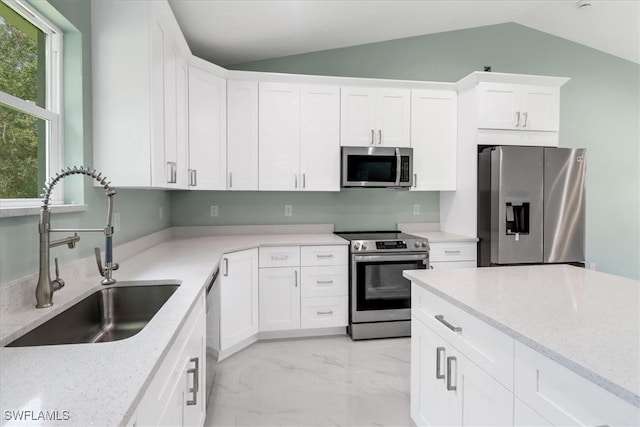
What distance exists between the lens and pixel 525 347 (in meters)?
1.06

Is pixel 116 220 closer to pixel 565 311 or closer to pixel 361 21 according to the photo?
pixel 565 311

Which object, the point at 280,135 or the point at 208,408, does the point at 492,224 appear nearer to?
the point at 280,135

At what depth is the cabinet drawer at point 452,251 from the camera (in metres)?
3.24

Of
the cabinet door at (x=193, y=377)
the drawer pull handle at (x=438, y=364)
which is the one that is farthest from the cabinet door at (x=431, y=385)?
the cabinet door at (x=193, y=377)

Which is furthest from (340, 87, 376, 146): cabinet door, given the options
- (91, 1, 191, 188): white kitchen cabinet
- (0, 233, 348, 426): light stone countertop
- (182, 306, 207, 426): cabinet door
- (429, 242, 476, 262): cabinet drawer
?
(0, 233, 348, 426): light stone countertop

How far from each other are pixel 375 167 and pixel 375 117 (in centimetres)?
50

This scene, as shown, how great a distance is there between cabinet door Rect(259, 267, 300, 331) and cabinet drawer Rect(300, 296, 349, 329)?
0.07 meters

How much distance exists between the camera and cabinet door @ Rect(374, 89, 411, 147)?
11.1 feet

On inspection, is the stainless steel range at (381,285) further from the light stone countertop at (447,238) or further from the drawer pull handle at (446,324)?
the drawer pull handle at (446,324)

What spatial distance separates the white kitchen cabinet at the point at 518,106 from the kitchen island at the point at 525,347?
6.16 ft

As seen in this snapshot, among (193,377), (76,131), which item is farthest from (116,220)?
(193,377)

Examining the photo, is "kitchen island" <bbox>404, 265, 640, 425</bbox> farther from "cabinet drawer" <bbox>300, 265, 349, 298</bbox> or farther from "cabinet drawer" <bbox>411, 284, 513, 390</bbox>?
"cabinet drawer" <bbox>300, 265, 349, 298</bbox>

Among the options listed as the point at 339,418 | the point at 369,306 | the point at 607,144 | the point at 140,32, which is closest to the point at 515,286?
the point at 339,418

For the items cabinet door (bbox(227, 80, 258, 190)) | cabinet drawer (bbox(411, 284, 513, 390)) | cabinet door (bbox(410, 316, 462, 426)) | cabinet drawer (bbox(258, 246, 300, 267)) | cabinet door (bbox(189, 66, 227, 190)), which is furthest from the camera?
cabinet door (bbox(227, 80, 258, 190))
